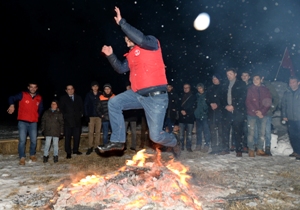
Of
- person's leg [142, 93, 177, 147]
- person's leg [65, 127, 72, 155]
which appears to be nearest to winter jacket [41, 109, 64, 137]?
person's leg [65, 127, 72, 155]

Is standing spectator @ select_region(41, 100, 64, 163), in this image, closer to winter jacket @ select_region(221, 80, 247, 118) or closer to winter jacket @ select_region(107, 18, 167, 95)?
winter jacket @ select_region(107, 18, 167, 95)

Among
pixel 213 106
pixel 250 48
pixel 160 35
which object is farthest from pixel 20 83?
pixel 213 106

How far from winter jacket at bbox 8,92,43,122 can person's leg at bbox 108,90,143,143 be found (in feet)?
13.9

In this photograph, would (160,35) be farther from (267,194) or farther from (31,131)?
(267,194)

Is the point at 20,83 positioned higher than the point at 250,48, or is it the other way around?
the point at 250,48

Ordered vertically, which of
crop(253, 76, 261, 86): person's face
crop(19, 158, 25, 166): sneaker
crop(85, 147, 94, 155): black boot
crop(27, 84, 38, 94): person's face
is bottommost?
crop(19, 158, 25, 166): sneaker

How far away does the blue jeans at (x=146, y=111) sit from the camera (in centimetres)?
443

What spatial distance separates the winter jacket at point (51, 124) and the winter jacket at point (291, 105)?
22.2 ft

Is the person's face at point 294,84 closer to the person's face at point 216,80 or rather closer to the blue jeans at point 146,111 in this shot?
the person's face at point 216,80

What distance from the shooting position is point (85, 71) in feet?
123

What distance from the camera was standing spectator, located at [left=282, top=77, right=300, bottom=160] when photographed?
8258 mm

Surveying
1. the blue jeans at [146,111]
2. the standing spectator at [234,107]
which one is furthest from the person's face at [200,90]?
the blue jeans at [146,111]

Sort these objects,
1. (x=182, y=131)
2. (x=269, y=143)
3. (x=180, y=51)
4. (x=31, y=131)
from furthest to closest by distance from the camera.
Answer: (x=180, y=51) < (x=182, y=131) < (x=269, y=143) < (x=31, y=131)

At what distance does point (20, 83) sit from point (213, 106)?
26.6m
